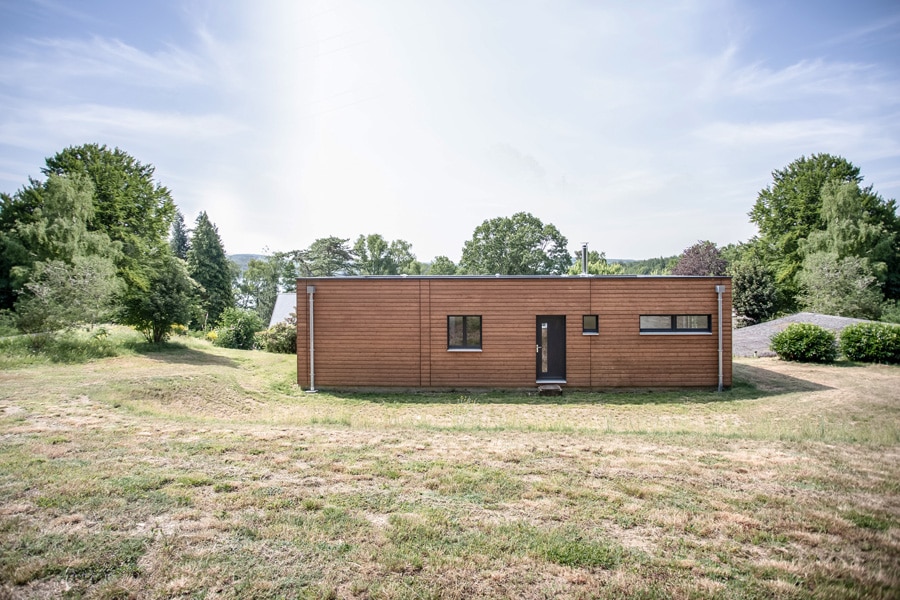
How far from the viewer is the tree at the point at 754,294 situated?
94.4 ft

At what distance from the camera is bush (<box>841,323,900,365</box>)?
48.4 feet

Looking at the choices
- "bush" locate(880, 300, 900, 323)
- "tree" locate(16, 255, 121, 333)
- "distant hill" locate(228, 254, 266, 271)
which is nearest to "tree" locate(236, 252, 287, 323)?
"distant hill" locate(228, 254, 266, 271)

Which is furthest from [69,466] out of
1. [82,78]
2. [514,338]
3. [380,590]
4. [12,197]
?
[12,197]

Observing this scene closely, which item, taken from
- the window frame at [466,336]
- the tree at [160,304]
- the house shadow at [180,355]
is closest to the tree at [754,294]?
the window frame at [466,336]

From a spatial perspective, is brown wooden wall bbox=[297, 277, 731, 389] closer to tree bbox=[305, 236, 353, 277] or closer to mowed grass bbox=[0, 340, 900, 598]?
mowed grass bbox=[0, 340, 900, 598]

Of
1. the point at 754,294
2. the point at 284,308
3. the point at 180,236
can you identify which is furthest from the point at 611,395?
the point at 180,236

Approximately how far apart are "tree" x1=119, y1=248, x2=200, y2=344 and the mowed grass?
12.7m

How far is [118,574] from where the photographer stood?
2.68 meters

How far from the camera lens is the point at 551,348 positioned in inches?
533

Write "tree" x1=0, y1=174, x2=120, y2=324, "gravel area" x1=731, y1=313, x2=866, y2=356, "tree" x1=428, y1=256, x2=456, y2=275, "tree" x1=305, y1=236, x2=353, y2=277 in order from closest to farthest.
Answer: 1. "tree" x1=0, y1=174, x2=120, y2=324
2. "gravel area" x1=731, y1=313, x2=866, y2=356
3. "tree" x1=305, y1=236, x2=353, y2=277
4. "tree" x1=428, y1=256, x2=456, y2=275

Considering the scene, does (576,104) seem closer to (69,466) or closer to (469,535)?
(469,535)

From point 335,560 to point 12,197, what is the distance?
25785 millimetres

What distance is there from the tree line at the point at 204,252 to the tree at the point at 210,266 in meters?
0.10

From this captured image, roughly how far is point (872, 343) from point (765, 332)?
22.2 feet
